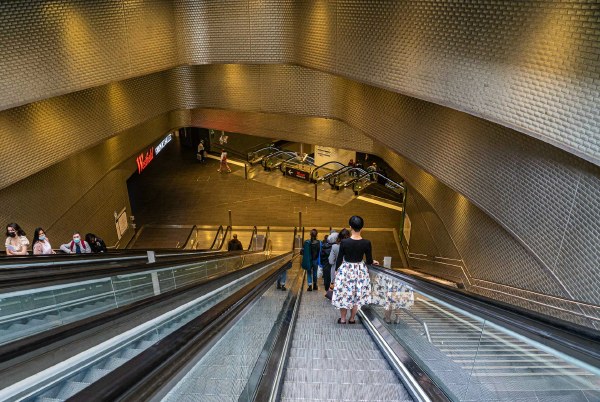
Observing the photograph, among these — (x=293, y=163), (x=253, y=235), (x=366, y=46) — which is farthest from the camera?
(x=293, y=163)

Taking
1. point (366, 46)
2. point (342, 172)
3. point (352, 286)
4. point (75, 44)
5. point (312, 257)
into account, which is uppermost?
point (75, 44)

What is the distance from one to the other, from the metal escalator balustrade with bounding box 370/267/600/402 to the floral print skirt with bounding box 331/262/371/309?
643 millimetres

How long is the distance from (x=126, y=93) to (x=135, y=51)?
76.3 inches

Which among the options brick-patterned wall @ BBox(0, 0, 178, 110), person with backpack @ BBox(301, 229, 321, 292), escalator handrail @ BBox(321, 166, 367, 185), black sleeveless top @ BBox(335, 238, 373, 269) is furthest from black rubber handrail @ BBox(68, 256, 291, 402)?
escalator handrail @ BBox(321, 166, 367, 185)

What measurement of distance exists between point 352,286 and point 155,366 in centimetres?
370

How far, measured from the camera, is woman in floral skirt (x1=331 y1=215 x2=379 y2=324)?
4.78 m

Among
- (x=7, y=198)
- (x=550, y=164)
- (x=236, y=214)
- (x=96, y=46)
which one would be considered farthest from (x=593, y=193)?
(x=236, y=214)

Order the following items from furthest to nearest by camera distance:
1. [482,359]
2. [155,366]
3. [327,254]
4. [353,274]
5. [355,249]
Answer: [327,254]
[353,274]
[355,249]
[482,359]
[155,366]

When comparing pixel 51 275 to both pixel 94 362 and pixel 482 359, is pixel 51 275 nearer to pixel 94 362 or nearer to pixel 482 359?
pixel 94 362

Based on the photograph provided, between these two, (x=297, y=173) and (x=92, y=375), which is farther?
(x=297, y=173)

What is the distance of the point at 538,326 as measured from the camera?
211cm

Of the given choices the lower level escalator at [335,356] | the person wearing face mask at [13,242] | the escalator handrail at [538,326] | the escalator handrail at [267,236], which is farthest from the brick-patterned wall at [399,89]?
the escalator handrail at [267,236]

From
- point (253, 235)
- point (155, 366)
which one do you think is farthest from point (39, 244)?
point (253, 235)

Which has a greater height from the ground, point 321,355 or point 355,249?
point 355,249
